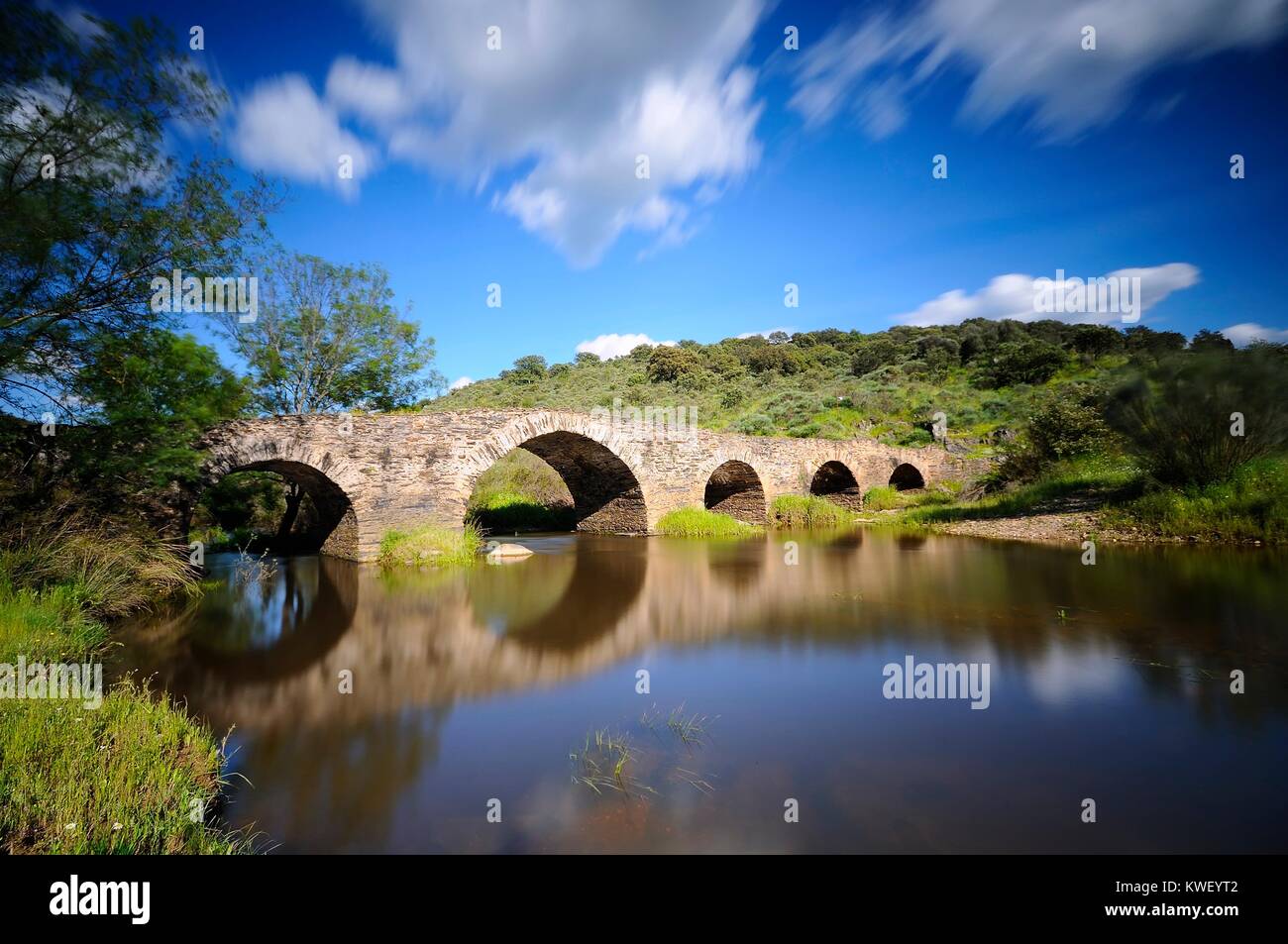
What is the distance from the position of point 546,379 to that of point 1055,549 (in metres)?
42.6

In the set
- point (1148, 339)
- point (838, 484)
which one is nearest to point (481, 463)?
point (838, 484)

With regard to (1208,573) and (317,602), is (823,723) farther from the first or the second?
(1208,573)

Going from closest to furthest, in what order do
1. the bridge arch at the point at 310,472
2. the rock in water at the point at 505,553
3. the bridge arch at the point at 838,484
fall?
the bridge arch at the point at 310,472 < the rock in water at the point at 505,553 < the bridge arch at the point at 838,484

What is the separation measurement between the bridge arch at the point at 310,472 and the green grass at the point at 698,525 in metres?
7.89

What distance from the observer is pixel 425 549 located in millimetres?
10992

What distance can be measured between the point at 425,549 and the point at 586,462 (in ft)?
19.1

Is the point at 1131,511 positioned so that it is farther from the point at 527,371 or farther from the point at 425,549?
the point at 527,371

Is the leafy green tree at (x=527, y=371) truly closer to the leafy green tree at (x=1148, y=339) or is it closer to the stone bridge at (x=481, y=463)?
the stone bridge at (x=481, y=463)

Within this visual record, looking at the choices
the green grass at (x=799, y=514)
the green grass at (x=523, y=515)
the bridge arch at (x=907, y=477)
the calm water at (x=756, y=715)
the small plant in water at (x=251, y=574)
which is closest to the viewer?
the calm water at (x=756, y=715)

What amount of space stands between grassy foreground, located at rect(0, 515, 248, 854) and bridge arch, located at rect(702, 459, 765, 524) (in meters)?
15.2

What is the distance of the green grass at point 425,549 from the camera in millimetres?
10773

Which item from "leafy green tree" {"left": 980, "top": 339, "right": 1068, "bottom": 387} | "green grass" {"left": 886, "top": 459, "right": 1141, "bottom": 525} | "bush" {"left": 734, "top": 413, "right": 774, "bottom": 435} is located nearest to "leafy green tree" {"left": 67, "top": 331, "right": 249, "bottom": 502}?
"green grass" {"left": 886, "top": 459, "right": 1141, "bottom": 525}

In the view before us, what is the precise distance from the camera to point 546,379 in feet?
162

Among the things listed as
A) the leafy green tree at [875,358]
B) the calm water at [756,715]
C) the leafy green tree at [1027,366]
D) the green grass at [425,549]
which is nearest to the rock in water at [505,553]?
the green grass at [425,549]
